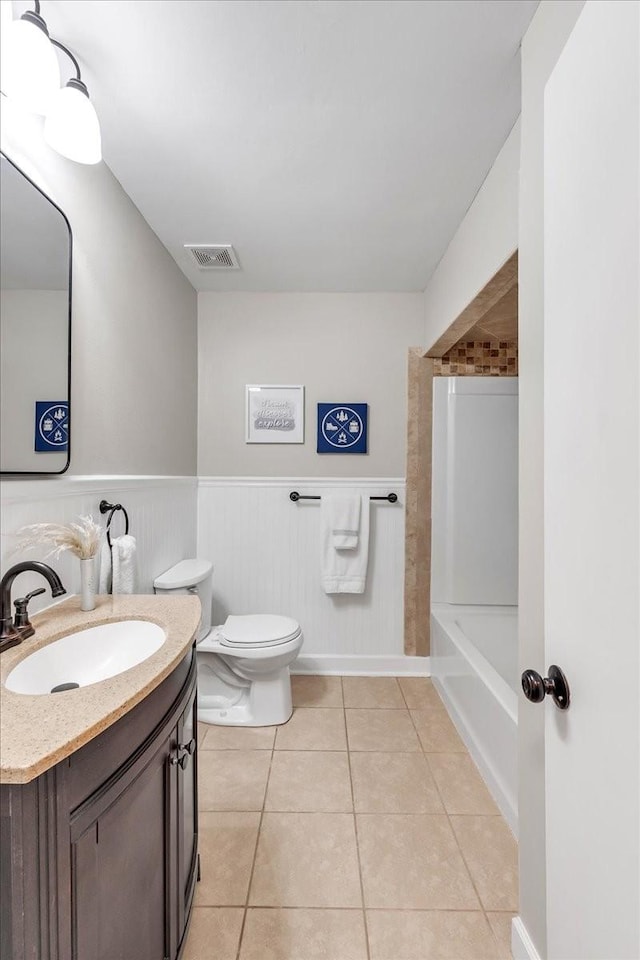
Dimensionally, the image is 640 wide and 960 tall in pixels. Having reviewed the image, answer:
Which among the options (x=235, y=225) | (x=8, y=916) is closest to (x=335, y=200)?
(x=235, y=225)

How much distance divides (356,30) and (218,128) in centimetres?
55

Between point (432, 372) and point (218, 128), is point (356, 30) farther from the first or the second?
point (432, 372)

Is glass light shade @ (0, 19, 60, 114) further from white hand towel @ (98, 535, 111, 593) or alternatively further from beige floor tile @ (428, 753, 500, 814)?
beige floor tile @ (428, 753, 500, 814)

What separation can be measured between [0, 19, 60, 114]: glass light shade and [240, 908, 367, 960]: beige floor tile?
218 centimetres

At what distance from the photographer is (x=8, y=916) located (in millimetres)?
640

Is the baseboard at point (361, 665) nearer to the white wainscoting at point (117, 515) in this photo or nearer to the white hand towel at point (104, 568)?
the white wainscoting at point (117, 515)

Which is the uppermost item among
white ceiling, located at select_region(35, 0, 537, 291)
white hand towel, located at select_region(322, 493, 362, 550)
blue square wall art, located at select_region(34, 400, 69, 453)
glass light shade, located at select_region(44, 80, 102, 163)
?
white ceiling, located at select_region(35, 0, 537, 291)

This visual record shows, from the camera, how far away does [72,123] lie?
3.81ft

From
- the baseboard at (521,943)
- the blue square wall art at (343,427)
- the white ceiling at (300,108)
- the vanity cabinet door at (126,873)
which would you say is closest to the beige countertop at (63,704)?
the vanity cabinet door at (126,873)

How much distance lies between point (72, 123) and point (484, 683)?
2.32 m

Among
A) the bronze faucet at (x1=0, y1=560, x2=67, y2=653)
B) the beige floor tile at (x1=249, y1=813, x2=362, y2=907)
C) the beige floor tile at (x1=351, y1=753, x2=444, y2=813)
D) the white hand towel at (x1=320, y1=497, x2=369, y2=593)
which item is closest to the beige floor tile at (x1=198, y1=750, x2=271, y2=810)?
the beige floor tile at (x1=249, y1=813, x2=362, y2=907)

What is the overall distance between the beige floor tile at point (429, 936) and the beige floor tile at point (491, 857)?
90mm

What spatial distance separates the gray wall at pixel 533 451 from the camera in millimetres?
1122

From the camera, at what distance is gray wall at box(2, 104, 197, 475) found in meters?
1.44
